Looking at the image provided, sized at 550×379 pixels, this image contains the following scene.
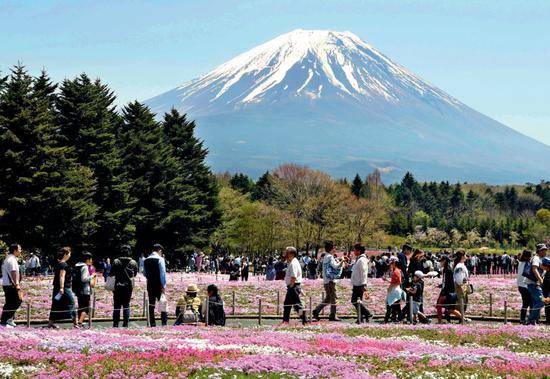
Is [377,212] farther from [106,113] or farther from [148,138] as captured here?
[106,113]

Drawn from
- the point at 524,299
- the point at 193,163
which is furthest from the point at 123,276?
the point at 193,163

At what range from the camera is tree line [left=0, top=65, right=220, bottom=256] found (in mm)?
47594

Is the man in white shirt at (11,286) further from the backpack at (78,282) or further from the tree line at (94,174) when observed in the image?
the tree line at (94,174)

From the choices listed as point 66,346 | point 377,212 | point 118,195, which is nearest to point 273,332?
point 66,346

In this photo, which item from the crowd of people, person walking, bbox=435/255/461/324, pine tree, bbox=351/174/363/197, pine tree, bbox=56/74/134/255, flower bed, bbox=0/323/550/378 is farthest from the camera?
pine tree, bbox=351/174/363/197

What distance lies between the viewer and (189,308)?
21625mm

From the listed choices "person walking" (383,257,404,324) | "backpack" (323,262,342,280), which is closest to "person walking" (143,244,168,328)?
"backpack" (323,262,342,280)

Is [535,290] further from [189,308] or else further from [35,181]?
[35,181]

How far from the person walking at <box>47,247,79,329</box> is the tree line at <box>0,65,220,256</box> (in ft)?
88.5

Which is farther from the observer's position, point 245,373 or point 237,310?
point 237,310

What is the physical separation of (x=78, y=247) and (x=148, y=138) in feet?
53.8

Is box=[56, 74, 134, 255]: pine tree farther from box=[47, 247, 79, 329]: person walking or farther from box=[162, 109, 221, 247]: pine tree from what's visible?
box=[47, 247, 79, 329]: person walking

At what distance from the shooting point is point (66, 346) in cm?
1576

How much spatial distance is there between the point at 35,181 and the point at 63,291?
1140 inches
